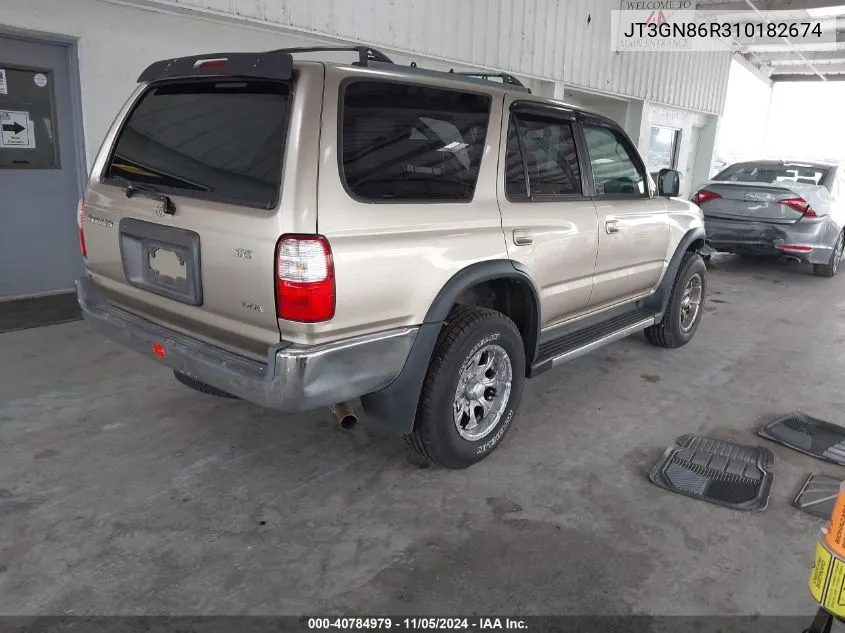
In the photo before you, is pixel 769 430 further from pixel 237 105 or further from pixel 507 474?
pixel 237 105

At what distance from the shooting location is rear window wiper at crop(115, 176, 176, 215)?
8.96 ft

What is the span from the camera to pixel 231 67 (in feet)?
8.61

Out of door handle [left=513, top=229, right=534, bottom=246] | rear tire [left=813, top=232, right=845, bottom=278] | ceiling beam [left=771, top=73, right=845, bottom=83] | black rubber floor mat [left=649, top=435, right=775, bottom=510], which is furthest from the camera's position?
ceiling beam [left=771, top=73, right=845, bottom=83]

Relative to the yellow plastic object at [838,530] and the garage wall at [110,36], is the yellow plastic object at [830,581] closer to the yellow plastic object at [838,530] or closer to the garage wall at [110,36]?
the yellow plastic object at [838,530]

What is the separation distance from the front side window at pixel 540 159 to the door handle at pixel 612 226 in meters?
0.33

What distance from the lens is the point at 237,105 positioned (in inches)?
107

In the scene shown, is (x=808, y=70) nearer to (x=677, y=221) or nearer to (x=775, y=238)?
(x=775, y=238)

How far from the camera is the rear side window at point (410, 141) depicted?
8.55ft

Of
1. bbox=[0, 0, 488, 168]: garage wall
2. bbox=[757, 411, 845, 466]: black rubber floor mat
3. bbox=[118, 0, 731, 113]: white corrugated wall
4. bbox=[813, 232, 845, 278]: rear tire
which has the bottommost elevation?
bbox=[757, 411, 845, 466]: black rubber floor mat

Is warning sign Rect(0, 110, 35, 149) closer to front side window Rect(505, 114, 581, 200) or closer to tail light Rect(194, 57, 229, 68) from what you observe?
tail light Rect(194, 57, 229, 68)

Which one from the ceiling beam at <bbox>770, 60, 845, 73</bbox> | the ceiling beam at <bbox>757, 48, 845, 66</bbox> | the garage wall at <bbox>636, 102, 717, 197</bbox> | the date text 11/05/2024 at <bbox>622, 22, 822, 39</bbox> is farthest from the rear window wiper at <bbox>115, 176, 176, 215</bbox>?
the ceiling beam at <bbox>770, 60, 845, 73</bbox>

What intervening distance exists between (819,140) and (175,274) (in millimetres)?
26141

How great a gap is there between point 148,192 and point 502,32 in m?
Answer: 7.22

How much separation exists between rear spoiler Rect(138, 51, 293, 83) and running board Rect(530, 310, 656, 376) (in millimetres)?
2081
